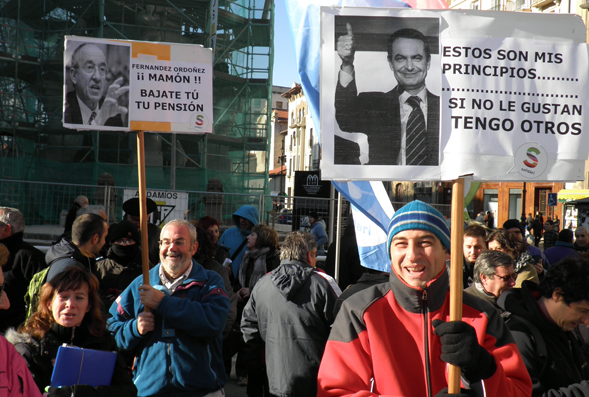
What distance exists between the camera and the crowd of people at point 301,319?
227cm

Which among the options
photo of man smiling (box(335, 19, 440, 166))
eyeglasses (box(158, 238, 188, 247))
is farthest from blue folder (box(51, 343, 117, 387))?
photo of man smiling (box(335, 19, 440, 166))

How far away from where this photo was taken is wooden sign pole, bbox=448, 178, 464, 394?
2.14 m

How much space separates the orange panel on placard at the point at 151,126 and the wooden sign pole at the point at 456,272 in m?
2.63

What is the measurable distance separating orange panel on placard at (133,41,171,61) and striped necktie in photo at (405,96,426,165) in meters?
2.60

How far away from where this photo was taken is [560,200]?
32.3 meters

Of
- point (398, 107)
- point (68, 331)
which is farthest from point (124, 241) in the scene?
point (398, 107)

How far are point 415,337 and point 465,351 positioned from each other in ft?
0.80

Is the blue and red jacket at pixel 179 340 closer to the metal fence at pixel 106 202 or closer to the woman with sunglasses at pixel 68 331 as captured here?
the woman with sunglasses at pixel 68 331

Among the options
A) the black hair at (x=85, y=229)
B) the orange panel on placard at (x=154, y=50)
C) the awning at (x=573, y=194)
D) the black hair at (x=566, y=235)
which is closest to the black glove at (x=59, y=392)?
the black hair at (x=85, y=229)

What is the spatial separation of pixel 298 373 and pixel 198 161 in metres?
16.5

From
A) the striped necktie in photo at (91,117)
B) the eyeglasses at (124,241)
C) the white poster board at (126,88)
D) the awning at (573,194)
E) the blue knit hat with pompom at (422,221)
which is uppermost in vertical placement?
the white poster board at (126,88)

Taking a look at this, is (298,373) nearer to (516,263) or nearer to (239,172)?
(516,263)

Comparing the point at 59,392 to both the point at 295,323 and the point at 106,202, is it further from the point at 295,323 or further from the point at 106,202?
the point at 106,202

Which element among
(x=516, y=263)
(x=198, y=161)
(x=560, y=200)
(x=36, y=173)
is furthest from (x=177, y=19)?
(x=560, y=200)
